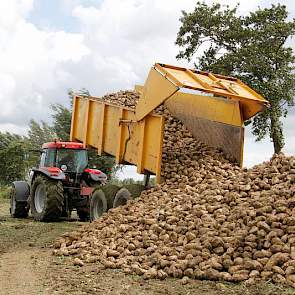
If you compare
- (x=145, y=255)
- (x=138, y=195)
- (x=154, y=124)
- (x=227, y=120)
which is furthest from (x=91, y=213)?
(x=145, y=255)

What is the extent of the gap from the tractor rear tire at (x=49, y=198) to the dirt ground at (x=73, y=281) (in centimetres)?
309

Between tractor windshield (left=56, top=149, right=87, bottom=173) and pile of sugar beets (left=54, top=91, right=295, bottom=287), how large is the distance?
10.0 feet

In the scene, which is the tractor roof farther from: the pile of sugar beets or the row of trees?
the row of trees

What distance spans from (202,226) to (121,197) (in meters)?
2.99

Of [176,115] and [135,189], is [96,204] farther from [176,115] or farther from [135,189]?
[176,115]

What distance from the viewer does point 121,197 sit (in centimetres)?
980

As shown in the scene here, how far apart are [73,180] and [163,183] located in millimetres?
3520

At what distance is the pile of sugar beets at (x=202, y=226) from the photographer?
6141 millimetres

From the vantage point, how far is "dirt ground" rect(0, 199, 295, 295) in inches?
225

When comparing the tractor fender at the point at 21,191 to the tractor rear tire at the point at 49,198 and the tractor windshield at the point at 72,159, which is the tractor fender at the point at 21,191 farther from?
the tractor windshield at the point at 72,159

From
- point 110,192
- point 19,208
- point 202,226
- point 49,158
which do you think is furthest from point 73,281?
point 19,208

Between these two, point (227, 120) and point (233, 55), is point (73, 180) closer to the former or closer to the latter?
point (227, 120)

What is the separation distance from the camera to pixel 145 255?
6.92 m

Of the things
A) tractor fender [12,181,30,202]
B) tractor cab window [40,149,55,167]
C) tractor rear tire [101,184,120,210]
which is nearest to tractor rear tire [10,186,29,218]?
tractor fender [12,181,30,202]
